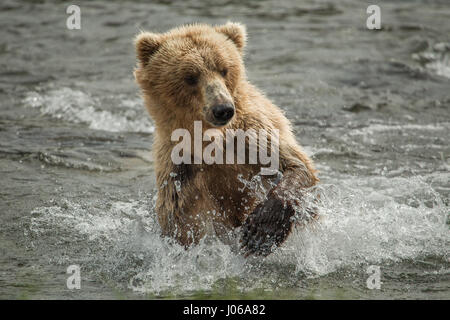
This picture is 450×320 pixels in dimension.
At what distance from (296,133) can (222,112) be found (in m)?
3.69

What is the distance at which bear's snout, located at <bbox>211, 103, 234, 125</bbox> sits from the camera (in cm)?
458

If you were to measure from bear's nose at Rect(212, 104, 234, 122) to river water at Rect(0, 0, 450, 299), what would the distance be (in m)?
1.04

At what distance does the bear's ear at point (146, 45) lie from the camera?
5.10 metres

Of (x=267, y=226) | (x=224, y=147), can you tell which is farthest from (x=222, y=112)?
(x=267, y=226)

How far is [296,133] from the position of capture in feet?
26.8

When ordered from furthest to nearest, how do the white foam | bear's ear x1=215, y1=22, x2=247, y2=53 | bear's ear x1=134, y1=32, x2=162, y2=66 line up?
1. the white foam
2. bear's ear x1=215, y1=22, x2=247, y2=53
3. bear's ear x1=134, y1=32, x2=162, y2=66

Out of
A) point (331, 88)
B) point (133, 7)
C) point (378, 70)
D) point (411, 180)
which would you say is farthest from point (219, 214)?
point (133, 7)

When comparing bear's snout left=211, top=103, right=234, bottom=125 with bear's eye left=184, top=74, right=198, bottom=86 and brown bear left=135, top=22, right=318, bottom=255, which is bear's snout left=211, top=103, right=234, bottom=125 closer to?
brown bear left=135, top=22, right=318, bottom=255

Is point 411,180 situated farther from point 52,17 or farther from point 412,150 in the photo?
point 52,17

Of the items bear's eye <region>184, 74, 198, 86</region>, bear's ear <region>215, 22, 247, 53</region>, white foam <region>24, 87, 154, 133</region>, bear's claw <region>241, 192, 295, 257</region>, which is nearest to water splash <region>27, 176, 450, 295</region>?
bear's claw <region>241, 192, 295, 257</region>

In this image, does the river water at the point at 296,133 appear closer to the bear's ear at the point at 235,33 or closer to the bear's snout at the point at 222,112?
the bear's snout at the point at 222,112

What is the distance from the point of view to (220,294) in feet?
15.1

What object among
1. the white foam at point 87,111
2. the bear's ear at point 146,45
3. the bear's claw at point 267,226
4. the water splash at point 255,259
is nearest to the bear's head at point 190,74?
the bear's ear at point 146,45

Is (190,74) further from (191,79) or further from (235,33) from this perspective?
(235,33)
